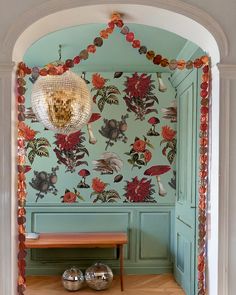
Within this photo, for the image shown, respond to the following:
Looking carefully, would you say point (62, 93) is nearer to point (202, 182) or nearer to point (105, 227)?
point (202, 182)

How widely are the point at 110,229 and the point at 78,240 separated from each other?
588 mm

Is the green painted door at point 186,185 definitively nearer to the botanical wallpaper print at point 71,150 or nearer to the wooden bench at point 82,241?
the wooden bench at point 82,241

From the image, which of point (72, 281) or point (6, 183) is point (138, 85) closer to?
point (72, 281)

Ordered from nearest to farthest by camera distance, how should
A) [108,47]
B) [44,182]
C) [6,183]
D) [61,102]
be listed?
1. [6,183]
2. [61,102]
3. [108,47]
4. [44,182]

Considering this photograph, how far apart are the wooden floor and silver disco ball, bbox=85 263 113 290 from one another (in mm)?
64

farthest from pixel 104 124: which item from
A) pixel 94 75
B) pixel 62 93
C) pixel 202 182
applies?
pixel 202 182

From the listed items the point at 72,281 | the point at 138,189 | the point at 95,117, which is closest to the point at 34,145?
the point at 95,117

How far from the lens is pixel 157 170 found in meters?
4.97

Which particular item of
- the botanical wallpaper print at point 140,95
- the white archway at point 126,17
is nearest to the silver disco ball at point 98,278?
the botanical wallpaper print at point 140,95

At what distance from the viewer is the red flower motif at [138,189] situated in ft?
16.3

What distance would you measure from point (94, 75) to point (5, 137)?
3023mm

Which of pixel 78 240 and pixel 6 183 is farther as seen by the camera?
pixel 78 240

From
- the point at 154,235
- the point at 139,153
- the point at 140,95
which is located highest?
the point at 140,95

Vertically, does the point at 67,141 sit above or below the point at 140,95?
below
